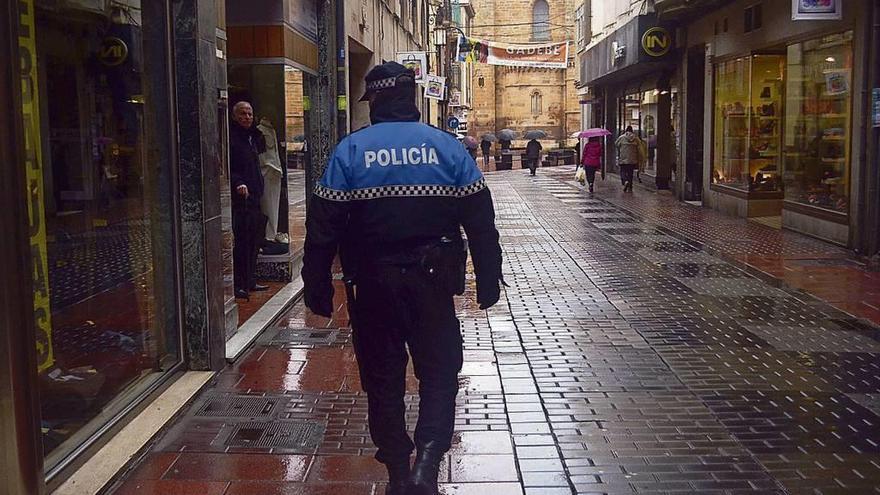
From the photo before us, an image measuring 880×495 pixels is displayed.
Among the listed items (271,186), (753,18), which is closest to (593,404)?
(271,186)

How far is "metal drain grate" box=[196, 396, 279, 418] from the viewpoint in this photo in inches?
232

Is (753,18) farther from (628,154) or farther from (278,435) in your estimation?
(278,435)

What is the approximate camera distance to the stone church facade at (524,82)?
6862cm

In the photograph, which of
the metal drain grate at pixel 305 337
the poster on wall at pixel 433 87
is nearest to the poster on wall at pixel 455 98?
the poster on wall at pixel 433 87

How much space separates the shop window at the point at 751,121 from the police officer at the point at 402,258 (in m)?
14.1

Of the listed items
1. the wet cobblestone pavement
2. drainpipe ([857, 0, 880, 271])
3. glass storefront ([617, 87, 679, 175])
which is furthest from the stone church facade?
the wet cobblestone pavement

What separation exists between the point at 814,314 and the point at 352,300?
575cm

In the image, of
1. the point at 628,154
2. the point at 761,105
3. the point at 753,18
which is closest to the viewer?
the point at 753,18

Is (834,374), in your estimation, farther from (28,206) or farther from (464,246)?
(28,206)

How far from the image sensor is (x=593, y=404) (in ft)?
20.0

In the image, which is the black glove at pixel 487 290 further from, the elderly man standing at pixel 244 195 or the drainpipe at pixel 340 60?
the drainpipe at pixel 340 60

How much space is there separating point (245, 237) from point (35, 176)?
4.67 meters

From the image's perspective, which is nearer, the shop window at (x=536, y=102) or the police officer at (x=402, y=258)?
the police officer at (x=402, y=258)

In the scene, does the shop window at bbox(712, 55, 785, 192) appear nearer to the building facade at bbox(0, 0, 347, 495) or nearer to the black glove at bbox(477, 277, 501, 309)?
the building facade at bbox(0, 0, 347, 495)
